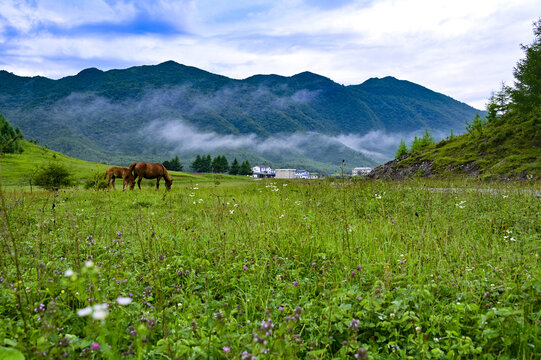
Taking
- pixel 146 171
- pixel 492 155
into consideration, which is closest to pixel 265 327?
pixel 146 171

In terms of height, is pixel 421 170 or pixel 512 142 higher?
pixel 512 142

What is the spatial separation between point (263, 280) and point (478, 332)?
8.65ft

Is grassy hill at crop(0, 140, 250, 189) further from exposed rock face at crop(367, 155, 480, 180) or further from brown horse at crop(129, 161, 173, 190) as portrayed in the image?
exposed rock face at crop(367, 155, 480, 180)

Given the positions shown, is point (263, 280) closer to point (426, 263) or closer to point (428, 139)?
point (426, 263)

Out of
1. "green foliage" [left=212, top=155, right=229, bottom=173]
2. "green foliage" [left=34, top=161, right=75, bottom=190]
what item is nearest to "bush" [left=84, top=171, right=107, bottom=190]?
"green foliage" [left=34, top=161, right=75, bottom=190]

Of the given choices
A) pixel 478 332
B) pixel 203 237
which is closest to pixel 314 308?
pixel 478 332

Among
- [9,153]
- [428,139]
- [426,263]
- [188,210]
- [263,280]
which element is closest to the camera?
[263,280]

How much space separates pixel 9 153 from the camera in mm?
103000

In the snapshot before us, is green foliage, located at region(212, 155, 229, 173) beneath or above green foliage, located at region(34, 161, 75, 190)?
above

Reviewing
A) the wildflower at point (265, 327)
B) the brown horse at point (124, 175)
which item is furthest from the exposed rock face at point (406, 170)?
the wildflower at point (265, 327)

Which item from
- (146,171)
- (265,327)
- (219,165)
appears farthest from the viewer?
(219,165)

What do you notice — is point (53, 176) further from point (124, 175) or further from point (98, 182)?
point (98, 182)

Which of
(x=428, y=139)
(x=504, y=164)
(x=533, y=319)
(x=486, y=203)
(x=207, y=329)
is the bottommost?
(x=207, y=329)

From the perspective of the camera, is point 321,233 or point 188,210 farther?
point 188,210
